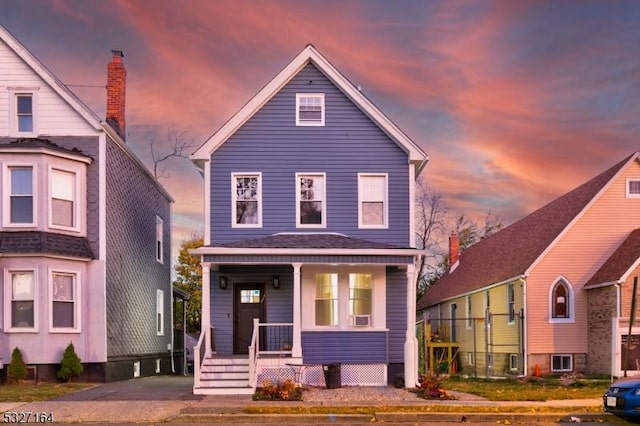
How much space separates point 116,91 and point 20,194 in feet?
22.3

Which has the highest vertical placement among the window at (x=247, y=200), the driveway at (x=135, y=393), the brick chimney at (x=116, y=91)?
the brick chimney at (x=116, y=91)

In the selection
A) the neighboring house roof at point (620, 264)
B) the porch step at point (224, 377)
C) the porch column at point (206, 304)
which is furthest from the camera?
the neighboring house roof at point (620, 264)

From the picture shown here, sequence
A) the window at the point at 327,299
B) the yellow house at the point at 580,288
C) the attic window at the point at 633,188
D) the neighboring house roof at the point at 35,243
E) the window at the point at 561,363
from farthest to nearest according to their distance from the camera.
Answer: the attic window at the point at 633,188, the window at the point at 561,363, the yellow house at the point at 580,288, the window at the point at 327,299, the neighboring house roof at the point at 35,243

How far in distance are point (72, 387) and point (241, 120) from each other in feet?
30.2

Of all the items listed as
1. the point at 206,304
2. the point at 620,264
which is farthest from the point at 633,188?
the point at 206,304

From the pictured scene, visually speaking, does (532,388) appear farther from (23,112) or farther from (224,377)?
(23,112)

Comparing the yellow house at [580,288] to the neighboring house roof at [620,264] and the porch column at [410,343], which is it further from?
the porch column at [410,343]

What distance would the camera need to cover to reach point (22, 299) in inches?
885

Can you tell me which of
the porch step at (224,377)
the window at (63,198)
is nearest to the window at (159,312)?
the window at (63,198)

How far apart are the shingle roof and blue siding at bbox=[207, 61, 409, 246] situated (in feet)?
1.43

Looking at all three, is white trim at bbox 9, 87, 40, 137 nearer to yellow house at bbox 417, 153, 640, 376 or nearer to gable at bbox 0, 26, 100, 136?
gable at bbox 0, 26, 100, 136

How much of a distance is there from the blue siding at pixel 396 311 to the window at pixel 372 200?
62.5 inches

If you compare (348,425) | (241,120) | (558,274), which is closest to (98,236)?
(241,120)

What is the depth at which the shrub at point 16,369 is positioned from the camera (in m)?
21.7
